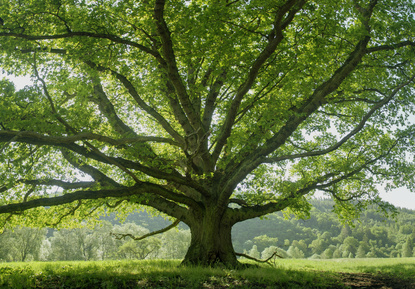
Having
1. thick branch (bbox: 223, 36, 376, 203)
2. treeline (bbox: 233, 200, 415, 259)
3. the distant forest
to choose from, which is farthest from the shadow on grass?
treeline (bbox: 233, 200, 415, 259)

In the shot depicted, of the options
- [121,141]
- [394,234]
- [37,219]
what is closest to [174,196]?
[121,141]

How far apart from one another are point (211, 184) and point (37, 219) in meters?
9.68

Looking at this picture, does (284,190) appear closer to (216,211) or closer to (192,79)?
(216,211)

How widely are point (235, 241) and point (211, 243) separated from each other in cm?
13017

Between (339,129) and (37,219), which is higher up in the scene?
(339,129)

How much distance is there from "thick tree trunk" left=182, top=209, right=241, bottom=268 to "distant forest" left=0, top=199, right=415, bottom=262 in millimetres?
2688

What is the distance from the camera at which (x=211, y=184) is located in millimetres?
13656

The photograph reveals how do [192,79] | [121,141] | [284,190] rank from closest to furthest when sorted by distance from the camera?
[121,141], [284,190], [192,79]

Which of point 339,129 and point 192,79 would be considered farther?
point 339,129

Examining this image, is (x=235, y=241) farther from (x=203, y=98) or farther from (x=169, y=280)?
(x=169, y=280)

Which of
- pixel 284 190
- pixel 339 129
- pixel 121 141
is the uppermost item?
pixel 339 129

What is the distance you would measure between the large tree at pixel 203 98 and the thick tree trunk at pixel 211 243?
0.05 metres

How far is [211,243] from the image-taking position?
40.7ft

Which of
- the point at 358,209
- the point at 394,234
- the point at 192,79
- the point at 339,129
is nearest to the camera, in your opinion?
the point at 192,79
